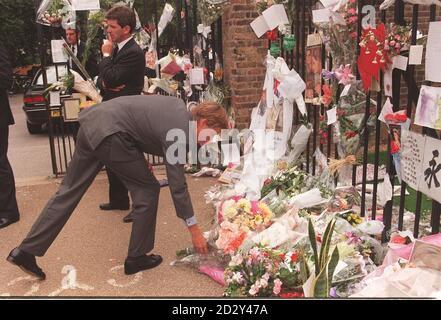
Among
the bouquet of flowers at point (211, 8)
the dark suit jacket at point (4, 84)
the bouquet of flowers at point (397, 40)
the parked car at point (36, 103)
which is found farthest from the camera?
the parked car at point (36, 103)

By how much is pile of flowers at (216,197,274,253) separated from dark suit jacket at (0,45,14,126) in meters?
2.21

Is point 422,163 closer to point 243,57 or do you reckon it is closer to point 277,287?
point 277,287

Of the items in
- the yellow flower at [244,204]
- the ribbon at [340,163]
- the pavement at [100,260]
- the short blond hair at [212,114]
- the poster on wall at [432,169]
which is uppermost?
the short blond hair at [212,114]

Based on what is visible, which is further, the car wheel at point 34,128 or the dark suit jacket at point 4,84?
the car wheel at point 34,128

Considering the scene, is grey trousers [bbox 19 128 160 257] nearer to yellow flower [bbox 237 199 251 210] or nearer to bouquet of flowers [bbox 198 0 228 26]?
Answer: yellow flower [bbox 237 199 251 210]

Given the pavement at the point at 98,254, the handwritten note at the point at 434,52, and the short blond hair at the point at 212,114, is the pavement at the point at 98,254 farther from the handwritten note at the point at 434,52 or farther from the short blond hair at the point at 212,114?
the handwritten note at the point at 434,52

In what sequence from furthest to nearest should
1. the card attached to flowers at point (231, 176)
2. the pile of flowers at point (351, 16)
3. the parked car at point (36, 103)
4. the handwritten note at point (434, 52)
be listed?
the parked car at point (36, 103) < the card attached to flowers at point (231, 176) < the pile of flowers at point (351, 16) < the handwritten note at point (434, 52)

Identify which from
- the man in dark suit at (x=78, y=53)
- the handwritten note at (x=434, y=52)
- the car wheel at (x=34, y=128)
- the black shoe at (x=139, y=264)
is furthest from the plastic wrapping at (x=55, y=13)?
the car wheel at (x=34, y=128)

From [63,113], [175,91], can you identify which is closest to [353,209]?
[175,91]

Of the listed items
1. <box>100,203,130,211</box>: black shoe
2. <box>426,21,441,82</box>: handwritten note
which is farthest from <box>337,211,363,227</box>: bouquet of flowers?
<box>100,203,130,211</box>: black shoe

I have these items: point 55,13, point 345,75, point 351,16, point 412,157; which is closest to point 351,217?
point 412,157

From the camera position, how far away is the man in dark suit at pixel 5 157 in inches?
178

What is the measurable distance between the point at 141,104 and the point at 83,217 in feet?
6.37

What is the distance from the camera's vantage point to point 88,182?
12.1 feet
